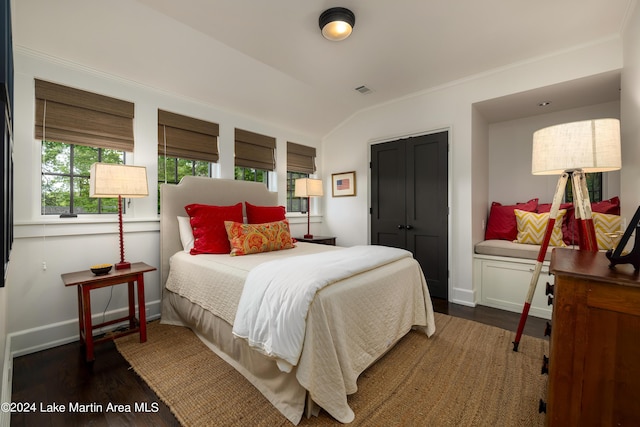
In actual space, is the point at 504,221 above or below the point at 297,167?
below

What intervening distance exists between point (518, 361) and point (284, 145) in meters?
3.54

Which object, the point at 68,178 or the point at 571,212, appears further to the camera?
the point at 571,212

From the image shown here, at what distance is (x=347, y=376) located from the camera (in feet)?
4.88

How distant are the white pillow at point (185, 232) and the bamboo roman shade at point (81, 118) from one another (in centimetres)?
83

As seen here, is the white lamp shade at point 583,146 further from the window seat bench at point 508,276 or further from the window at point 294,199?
the window at point 294,199

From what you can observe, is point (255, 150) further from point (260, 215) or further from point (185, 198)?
point (185, 198)

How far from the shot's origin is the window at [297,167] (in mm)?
4191

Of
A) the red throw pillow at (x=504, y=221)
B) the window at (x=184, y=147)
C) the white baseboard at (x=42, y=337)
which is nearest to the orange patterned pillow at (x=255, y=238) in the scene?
the window at (x=184, y=147)

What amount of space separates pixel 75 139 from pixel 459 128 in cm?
383

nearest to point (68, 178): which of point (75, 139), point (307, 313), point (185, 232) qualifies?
point (75, 139)

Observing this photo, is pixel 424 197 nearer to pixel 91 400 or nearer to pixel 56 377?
pixel 91 400

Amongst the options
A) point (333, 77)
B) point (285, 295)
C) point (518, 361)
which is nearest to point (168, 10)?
point (333, 77)

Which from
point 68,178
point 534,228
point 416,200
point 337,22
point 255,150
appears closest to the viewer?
point 337,22

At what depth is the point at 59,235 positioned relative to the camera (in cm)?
221
